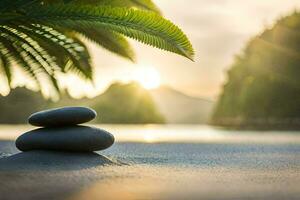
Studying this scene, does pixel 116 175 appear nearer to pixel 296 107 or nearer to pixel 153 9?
pixel 153 9

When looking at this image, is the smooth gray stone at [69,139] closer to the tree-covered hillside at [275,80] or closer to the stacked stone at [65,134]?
the stacked stone at [65,134]

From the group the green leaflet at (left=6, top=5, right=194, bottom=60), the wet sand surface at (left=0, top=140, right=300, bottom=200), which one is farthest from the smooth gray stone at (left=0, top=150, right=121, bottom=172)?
the green leaflet at (left=6, top=5, right=194, bottom=60)

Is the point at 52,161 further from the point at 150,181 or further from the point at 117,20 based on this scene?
the point at 150,181

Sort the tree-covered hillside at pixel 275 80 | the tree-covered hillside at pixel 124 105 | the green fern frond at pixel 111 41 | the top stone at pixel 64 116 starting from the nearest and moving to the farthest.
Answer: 1. the top stone at pixel 64 116
2. the green fern frond at pixel 111 41
3. the tree-covered hillside at pixel 275 80
4. the tree-covered hillside at pixel 124 105

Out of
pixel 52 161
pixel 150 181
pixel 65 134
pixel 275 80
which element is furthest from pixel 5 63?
pixel 275 80

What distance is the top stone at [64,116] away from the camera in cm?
1202

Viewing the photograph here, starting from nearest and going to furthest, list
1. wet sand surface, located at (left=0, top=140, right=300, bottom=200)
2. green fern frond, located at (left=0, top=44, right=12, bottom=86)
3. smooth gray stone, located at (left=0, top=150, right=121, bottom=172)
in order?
wet sand surface, located at (left=0, top=140, right=300, bottom=200) → smooth gray stone, located at (left=0, top=150, right=121, bottom=172) → green fern frond, located at (left=0, top=44, right=12, bottom=86)

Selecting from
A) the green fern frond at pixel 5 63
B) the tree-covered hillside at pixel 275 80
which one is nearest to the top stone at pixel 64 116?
the green fern frond at pixel 5 63

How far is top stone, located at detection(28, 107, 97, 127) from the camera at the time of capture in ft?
39.4

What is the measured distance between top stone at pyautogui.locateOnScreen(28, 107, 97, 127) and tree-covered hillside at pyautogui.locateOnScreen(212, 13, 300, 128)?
37412mm

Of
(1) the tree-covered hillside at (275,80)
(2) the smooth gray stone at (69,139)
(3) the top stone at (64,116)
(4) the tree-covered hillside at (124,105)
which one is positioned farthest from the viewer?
(4) the tree-covered hillside at (124,105)

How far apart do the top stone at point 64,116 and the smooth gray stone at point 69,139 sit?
15cm

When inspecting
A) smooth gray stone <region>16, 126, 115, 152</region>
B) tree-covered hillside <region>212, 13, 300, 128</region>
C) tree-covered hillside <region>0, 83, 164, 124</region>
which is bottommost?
smooth gray stone <region>16, 126, 115, 152</region>

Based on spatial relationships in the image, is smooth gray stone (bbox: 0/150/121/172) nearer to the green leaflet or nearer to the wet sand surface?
the wet sand surface
